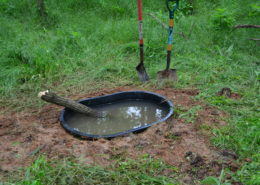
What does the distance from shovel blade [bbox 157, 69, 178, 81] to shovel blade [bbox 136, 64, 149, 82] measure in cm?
20

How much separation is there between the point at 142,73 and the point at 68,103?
52.7 inches

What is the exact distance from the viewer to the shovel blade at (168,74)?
12.5ft

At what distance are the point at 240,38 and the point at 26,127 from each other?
12.7 ft

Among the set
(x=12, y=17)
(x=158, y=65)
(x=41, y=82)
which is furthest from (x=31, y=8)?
(x=158, y=65)

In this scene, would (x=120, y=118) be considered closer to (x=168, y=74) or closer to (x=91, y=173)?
(x=168, y=74)

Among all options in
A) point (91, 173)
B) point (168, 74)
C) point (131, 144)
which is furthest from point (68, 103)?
point (168, 74)

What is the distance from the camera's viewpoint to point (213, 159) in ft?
7.83

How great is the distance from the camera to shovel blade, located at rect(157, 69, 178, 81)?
12.5 feet

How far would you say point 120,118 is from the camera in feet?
10.9

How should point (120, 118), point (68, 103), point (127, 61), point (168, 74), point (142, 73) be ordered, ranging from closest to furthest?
1. point (68, 103)
2. point (120, 118)
3. point (168, 74)
4. point (142, 73)
5. point (127, 61)

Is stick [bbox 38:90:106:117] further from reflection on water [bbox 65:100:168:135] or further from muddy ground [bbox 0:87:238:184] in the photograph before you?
muddy ground [bbox 0:87:238:184]

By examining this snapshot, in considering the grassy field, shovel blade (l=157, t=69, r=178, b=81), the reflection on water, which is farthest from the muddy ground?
shovel blade (l=157, t=69, r=178, b=81)

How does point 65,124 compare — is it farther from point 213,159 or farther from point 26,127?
point 213,159

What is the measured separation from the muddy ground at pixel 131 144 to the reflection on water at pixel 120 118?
259 mm
